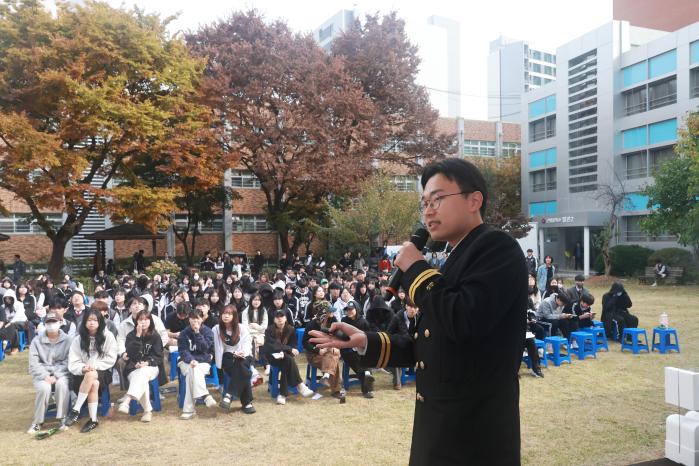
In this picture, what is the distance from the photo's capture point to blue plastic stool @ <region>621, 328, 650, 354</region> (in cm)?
944

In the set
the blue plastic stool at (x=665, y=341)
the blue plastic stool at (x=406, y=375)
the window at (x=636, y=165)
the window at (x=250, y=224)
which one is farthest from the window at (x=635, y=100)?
the blue plastic stool at (x=406, y=375)

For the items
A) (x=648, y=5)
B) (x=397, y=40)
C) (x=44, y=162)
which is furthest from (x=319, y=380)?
(x=648, y=5)

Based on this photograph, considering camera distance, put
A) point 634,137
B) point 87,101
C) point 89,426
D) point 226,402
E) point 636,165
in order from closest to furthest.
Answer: point 89,426, point 226,402, point 87,101, point 634,137, point 636,165

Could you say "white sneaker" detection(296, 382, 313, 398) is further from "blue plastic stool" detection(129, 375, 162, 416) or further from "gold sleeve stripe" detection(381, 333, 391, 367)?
"gold sleeve stripe" detection(381, 333, 391, 367)

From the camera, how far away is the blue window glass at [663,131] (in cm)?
2577

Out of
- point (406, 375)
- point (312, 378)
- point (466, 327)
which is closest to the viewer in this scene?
point (466, 327)

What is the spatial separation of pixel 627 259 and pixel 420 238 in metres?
26.1

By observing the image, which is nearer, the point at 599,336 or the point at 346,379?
the point at 346,379

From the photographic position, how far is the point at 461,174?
188 centimetres

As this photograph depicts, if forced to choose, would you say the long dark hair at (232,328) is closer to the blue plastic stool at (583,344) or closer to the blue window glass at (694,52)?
the blue plastic stool at (583,344)

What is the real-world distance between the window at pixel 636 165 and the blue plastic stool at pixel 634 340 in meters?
20.6

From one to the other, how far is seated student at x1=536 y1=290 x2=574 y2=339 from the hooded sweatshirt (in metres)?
7.89

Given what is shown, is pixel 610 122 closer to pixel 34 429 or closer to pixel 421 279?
pixel 34 429

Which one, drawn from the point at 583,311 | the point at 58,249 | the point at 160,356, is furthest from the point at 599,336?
the point at 58,249
